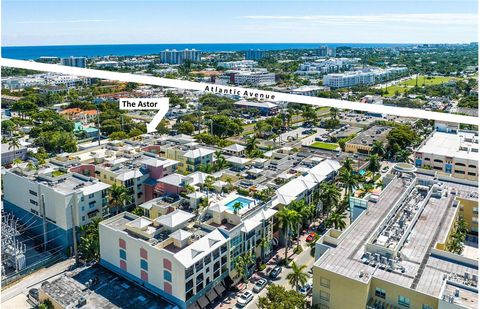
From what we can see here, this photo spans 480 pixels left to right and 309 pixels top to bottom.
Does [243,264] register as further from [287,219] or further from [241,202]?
[241,202]

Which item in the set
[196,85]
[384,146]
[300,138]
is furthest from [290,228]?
[300,138]

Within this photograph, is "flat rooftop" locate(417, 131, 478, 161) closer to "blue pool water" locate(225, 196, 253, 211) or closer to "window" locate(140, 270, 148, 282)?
"blue pool water" locate(225, 196, 253, 211)

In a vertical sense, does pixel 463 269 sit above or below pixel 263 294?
above

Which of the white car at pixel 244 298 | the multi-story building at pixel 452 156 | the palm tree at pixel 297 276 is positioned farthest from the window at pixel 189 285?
the multi-story building at pixel 452 156

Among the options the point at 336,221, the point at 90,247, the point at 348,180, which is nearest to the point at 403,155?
the point at 348,180

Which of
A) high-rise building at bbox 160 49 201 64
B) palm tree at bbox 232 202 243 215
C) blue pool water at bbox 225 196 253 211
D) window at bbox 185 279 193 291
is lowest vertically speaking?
window at bbox 185 279 193 291

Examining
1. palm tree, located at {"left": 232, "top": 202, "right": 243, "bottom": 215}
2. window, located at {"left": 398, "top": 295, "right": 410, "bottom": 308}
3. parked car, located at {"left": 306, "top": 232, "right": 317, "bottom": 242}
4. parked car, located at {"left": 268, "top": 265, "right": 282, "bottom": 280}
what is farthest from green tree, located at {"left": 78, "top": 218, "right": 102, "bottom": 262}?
window, located at {"left": 398, "top": 295, "right": 410, "bottom": 308}

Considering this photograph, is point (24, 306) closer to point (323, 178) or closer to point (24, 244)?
point (24, 244)
